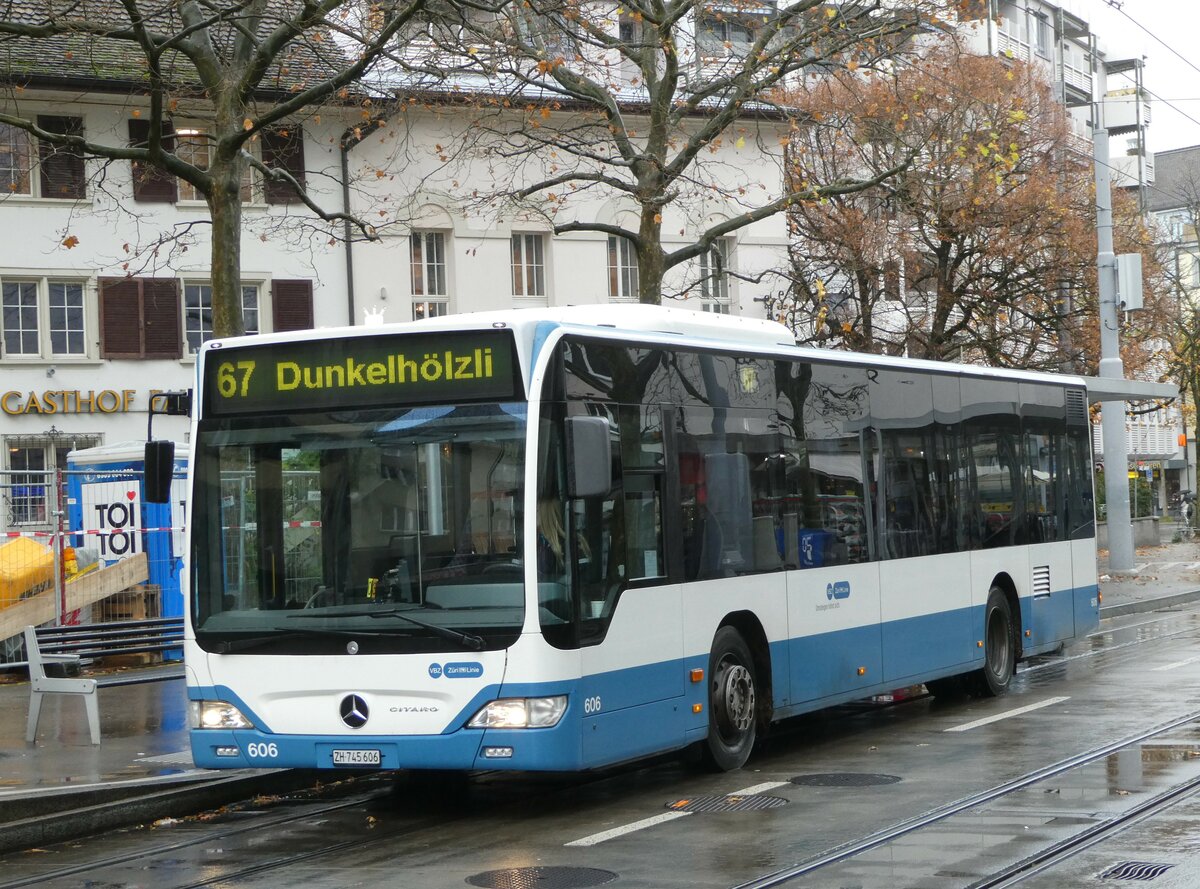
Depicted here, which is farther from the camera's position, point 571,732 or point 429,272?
point 429,272

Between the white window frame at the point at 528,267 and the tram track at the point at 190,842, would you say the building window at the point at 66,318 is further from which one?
the tram track at the point at 190,842

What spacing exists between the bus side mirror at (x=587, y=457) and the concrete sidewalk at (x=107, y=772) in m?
3.32

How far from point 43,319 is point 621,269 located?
11.9 m

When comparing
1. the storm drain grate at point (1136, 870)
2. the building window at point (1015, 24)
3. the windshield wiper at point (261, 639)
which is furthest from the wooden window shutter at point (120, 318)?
the building window at point (1015, 24)

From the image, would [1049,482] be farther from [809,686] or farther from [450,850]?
[450,850]

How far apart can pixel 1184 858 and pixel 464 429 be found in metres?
4.28

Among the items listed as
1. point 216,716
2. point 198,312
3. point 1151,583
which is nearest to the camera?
point 216,716

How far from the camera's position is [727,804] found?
33.2 ft

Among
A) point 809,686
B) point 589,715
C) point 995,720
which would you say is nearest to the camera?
point 589,715

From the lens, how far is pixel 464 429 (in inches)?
381

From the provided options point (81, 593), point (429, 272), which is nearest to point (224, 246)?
point (81, 593)

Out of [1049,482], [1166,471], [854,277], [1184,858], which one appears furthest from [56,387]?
[1166,471]

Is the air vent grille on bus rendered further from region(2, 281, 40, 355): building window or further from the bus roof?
region(2, 281, 40, 355): building window

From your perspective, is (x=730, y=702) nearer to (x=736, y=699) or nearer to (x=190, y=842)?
(x=736, y=699)
